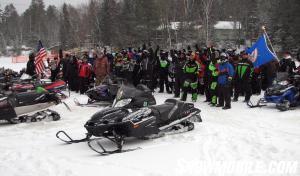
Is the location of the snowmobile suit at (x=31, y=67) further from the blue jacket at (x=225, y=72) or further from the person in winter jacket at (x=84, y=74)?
the blue jacket at (x=225, y=72)

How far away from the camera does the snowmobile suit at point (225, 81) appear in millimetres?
10992

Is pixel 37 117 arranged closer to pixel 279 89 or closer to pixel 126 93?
pixel 126 93

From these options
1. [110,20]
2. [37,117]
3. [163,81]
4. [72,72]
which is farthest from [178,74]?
[110,20]

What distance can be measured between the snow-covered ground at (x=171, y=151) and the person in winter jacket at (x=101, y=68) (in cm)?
557

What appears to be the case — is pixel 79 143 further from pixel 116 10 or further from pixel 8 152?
pixel 116 10

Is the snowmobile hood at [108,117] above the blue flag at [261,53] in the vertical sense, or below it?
below

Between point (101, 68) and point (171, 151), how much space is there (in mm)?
8928

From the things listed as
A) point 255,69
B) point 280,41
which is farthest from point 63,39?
point 255,69

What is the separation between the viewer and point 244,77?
1196 centimetres

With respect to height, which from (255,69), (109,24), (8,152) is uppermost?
(109,24)

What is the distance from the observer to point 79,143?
7.52 metres

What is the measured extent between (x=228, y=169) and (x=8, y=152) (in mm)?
3953

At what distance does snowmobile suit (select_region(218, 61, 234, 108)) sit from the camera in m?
11.0

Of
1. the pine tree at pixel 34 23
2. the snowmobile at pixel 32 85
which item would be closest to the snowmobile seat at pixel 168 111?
the snowmobile at pixel 32 85
